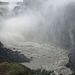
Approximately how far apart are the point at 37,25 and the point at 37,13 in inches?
340

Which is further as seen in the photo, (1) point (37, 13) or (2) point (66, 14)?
A: (1) point (37, 13)

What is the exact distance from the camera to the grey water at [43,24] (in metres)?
68.7

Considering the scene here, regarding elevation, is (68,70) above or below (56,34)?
below

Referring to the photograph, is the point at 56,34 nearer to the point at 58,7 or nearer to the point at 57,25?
the point at 57,25

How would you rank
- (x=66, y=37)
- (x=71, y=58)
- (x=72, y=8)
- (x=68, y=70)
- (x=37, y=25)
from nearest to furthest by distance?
(x=68, y=70), (x=71, y=58), (x=66, y=37), (x=72, y=8), (x=37, y=25)

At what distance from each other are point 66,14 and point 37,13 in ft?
88.4

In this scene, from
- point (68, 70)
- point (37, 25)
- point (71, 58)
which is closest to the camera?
point (68, 70)

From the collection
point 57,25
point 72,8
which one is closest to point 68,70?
point 72,8

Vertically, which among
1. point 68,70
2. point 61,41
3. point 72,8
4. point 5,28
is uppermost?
point 72,8

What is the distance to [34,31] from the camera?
88.1m

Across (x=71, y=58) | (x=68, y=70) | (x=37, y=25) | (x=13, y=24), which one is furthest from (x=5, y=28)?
(x=68, y=70)

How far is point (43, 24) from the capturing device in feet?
302

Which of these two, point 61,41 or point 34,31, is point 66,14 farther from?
point 34,31

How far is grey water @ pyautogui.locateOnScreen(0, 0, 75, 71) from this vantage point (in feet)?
225
